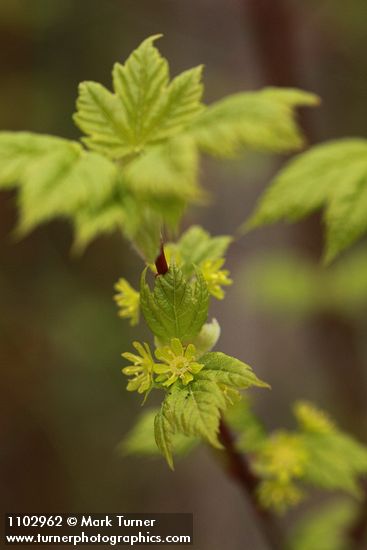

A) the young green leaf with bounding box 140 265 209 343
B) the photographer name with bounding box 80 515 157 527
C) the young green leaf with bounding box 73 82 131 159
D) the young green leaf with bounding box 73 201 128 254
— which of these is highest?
the young green leaf with bounding box 73 82 131 159

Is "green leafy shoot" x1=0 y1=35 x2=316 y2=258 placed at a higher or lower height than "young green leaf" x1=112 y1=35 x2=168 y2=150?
lower

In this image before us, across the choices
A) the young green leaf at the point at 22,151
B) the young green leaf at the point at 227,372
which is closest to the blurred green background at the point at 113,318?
the young green leaf at the point at 227,372

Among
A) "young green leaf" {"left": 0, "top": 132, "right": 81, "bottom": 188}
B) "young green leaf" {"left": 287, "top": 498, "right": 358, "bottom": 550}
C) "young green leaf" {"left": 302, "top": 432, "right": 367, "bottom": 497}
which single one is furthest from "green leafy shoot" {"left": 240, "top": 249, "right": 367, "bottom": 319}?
"young green leaf" {"left": 0, "top": 132, "right": 81, "bottom": 188}

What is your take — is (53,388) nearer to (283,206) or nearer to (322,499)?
(322,499)

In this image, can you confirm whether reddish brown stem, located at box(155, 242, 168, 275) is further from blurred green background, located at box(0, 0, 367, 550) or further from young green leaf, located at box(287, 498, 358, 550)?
blurred green background, located at box(0, 0, 367, 550)

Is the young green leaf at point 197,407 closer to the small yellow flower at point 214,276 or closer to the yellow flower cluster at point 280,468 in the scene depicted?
the small yellow flower at point 214,276

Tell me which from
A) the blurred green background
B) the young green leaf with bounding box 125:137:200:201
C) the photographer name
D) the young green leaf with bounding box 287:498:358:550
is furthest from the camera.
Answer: the blurred green background

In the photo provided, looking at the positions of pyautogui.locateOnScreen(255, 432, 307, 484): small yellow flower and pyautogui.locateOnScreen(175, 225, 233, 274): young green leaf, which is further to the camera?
pyautogui.locateOnScreen(255, 432, 307, 484): small yellow flower

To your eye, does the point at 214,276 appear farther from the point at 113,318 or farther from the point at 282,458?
the point at 113,318
